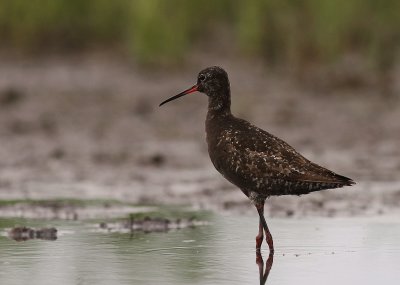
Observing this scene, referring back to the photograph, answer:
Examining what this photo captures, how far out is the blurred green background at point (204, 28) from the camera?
17.6m

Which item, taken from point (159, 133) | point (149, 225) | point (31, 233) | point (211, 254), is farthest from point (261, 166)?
point (159, 133)

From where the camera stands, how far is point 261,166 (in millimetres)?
9281

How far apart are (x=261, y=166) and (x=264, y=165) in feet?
0.08

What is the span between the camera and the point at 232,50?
61.0ft

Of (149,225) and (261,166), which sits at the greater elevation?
(261,166)

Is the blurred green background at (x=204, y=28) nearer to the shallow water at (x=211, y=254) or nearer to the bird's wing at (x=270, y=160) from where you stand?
the shallow water at (x=211, y=254)

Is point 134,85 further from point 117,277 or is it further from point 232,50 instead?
point 117,277

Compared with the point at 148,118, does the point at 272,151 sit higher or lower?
lower

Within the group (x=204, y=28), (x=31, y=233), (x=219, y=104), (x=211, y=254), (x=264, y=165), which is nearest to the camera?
(x=211, y=254)

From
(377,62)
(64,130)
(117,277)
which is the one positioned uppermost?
(377,62)

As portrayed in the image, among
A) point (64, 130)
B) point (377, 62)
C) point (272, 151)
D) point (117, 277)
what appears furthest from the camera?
point (377, 62)

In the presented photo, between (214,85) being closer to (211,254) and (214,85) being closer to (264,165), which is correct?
(264,165)

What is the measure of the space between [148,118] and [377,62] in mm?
3459

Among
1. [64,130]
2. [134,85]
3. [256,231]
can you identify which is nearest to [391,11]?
[134,85]
